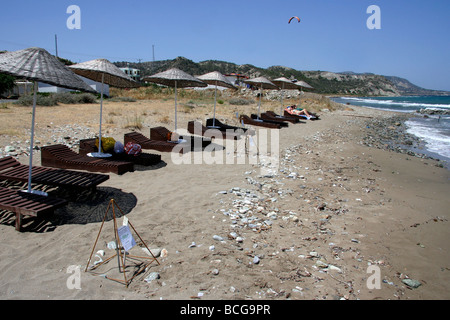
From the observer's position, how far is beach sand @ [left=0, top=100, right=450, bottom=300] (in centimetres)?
289

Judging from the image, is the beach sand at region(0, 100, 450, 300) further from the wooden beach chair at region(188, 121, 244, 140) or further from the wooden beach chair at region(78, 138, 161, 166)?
the wooden beach chair at region(188, 121, 244, 140)

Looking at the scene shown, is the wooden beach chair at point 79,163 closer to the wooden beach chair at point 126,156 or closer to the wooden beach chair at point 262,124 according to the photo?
the wooden beach chair at point 126,156

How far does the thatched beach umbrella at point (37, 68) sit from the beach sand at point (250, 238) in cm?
186

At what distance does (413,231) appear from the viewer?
449 centimetres

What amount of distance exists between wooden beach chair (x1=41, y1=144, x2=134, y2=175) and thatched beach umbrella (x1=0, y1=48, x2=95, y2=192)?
2240 millimetres

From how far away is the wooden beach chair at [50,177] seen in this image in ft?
15.1

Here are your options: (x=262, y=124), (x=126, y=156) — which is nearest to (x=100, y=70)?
(x=126, y=156)

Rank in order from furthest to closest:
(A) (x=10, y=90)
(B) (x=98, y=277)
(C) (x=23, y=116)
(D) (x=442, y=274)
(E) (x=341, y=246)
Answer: (A) (x=10, y=90) < (C) (x=23, y=116) < (E) (x=341, y=246) < (D) (x=442, y=274) < (B) (x=98, y=277)

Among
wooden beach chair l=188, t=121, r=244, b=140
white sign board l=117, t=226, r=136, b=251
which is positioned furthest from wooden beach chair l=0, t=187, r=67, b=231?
wooden beach chair l=188, t=121, r=244, b=140

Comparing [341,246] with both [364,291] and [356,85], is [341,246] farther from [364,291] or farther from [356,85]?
[356,85]

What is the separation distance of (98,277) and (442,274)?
381cm

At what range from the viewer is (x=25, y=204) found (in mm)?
3717

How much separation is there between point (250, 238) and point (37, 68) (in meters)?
3.43
